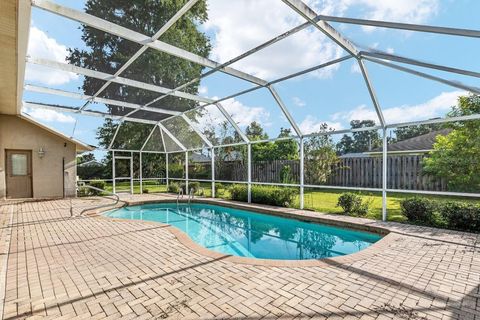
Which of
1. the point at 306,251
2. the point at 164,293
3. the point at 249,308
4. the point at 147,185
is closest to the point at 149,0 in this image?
the point at 164,293

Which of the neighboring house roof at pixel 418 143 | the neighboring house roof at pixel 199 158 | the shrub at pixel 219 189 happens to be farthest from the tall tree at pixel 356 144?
the neighboring house roof at pixel 199 158

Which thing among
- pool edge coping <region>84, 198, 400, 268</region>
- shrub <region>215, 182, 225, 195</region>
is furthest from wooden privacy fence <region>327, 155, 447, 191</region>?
shrub <region>215, 182, 225, 195</region>

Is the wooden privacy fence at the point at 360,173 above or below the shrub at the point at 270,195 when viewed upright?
above

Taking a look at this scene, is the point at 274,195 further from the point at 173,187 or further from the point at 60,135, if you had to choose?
the point at 60,135

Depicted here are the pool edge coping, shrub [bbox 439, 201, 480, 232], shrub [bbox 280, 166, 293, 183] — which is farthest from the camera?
shrub [bbox 280, 166, 293, 183]

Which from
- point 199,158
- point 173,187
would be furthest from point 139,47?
point 173,187

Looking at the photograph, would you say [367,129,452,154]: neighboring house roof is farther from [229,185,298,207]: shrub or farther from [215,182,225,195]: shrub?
[215,182,225,195]: shrub

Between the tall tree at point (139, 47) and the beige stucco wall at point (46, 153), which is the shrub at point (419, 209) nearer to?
the tall tree at point (139, 47)

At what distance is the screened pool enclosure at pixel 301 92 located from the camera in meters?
4.76

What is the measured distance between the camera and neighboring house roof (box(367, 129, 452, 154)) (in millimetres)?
10003

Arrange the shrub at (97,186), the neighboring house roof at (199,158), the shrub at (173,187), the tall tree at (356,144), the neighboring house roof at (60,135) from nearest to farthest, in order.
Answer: the tall tree at (356,144)
the neighboring house roof at (60,135)
the shrub at (97,186)
the neighboring house roof at (199,158)
the shrub at (173,187)

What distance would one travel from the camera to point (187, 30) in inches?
209

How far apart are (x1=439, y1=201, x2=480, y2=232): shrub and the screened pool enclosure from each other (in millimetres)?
514

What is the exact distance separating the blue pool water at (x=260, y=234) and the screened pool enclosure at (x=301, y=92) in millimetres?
1328
